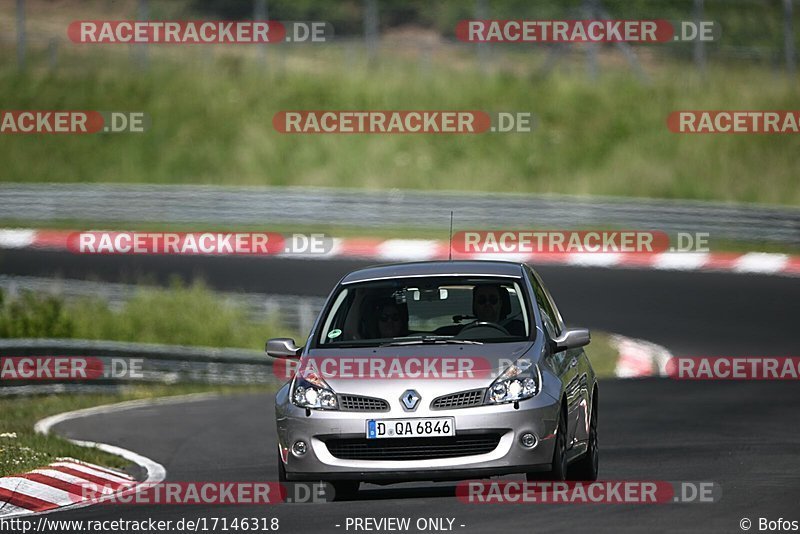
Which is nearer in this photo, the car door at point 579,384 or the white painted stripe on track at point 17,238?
the car door at point 579,384

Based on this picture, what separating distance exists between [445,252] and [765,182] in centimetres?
997

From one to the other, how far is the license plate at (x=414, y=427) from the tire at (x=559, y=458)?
0.66 m

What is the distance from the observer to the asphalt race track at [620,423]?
31.9 ft

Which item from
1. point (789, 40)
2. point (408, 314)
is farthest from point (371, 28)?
A: point (408, 314)

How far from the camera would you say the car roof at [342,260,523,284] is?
11.0 metres

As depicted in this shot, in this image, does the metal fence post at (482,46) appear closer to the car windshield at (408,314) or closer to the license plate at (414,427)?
the car windshield at (408,314)

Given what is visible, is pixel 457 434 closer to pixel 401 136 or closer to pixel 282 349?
pixel 282 349

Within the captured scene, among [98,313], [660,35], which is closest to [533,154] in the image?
[660,35]

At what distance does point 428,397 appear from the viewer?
970 centimetres

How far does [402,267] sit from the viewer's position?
11.3 metres

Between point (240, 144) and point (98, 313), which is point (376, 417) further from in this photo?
point (240, 144)

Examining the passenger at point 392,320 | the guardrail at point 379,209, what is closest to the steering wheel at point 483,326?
the passenger at point 392,320

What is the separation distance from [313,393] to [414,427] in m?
0.68

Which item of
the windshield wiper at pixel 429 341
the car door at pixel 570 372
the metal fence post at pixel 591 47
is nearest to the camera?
the windshield wiper at pixel 429 341
